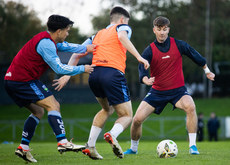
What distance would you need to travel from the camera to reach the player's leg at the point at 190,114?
26.0ft

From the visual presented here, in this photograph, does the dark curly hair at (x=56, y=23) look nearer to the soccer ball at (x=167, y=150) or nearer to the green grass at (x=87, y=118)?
the soccer ball at (x=167, y=150)

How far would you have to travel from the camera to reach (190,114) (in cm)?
799

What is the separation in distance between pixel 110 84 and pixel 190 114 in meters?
2.05

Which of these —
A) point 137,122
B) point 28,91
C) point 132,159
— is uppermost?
point 28,91

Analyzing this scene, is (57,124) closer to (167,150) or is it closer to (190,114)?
(167,150)

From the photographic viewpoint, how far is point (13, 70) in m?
6.67

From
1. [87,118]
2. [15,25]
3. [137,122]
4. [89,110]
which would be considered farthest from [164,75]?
[89,110]

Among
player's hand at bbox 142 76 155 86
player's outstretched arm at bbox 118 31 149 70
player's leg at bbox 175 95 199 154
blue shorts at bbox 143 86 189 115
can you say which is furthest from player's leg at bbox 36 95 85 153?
player's leg at bbox 175 95 199 154

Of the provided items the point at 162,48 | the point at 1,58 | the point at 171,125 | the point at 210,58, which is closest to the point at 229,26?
the point at 210,58

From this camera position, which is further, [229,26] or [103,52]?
[229,26]

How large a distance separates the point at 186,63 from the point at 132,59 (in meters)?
5.74

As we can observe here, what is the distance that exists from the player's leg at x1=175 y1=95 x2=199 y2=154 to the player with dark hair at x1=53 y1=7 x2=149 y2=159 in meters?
1.44

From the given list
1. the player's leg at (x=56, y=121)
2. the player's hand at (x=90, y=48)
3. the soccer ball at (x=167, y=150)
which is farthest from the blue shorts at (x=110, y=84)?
the soccer ball at (x=167, y=150)

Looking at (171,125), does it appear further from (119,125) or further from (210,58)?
(119,125)
